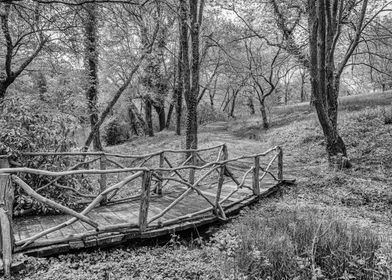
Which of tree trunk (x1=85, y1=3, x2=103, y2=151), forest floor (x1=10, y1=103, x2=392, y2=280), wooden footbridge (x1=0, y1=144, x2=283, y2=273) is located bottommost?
forest floor (x1=10, y1=103, x2=392, y2=280)

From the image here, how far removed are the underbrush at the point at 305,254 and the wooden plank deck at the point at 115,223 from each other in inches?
43.3

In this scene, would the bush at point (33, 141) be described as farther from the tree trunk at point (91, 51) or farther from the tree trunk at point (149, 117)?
the tree trunk at point (149, 117)

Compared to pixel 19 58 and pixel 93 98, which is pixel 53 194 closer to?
pixel 19 58

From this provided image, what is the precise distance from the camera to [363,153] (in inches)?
395

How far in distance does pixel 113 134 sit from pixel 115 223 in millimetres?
20319

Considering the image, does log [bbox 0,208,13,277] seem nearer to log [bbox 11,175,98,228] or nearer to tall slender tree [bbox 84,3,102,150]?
log [bbox 11,175,98,228]

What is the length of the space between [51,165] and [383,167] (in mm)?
8984

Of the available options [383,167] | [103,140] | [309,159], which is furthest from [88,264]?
[103,140]

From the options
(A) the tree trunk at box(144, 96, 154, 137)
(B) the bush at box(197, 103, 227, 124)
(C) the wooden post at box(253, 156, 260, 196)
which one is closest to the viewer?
(C) the wooden post at box(253, 156, 260, 196)

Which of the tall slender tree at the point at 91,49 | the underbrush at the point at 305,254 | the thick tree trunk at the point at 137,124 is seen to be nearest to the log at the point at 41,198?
the underbrush at the point at 305,254

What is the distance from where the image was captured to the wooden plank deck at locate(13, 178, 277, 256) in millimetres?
3917

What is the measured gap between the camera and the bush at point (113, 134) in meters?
24.2

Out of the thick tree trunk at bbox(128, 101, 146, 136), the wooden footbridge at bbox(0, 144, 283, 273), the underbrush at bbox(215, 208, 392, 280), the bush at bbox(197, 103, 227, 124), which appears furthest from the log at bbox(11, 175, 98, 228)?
the bush at bbox(197, 103, 227, 124)

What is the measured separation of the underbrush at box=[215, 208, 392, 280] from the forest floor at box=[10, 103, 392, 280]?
2 centimetres
